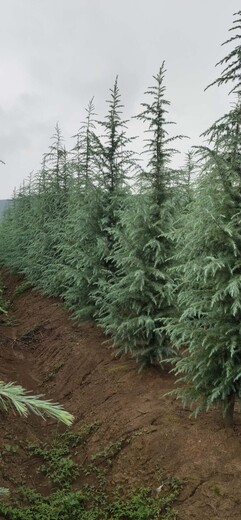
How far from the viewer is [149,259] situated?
10.2 m

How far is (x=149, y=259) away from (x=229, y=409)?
4.35 meters

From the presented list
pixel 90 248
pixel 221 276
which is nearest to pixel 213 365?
pixel 221 276

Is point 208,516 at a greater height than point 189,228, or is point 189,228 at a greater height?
point 189,228

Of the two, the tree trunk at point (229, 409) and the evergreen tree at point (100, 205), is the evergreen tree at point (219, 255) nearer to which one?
the tree trunk at point (229, 409)

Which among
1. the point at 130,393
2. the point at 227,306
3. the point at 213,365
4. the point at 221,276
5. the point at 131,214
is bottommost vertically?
the point at 130,393

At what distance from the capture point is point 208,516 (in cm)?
559

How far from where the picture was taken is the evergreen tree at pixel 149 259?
9742 mm

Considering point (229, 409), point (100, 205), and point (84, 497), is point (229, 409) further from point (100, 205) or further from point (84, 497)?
point (100, 205)

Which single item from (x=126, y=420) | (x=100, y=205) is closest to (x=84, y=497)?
(x=126, y=420)

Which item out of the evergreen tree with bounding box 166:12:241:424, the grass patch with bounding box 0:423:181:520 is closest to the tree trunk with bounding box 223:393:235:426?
the evergreen tree with bounding box 166:12:241:424

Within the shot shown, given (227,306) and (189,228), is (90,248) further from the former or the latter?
(227,306)

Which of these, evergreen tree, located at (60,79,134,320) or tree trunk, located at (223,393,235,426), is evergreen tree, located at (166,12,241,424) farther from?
evergreen tree, located at (60,79,134,320)

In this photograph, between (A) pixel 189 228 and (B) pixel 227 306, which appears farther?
(A) pixel 189 228

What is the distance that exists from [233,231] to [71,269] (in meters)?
8.46
